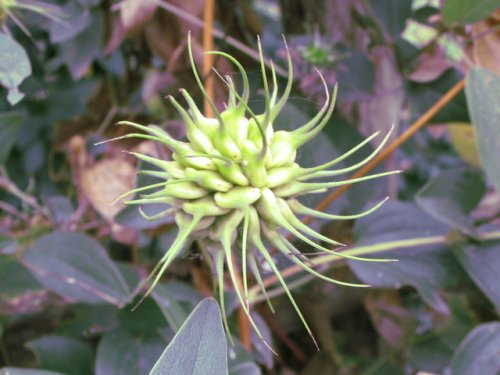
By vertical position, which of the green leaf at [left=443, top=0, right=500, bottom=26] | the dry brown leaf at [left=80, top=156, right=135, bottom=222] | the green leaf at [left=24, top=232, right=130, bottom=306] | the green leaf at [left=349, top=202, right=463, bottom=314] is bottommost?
the green leaf at [left=24, top=232, right=130, bottom=306]

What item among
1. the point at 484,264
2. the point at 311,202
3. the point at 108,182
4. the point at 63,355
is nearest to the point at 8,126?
the point at 108,182

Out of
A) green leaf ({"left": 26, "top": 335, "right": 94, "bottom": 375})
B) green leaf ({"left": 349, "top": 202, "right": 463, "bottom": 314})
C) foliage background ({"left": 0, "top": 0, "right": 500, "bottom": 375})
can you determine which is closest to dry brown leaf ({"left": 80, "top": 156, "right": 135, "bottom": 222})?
foliage background ({"left": 0, "top": 0, "right": 500, "bottom": 375})

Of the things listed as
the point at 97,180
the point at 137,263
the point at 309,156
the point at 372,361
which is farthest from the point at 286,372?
the point at 309,156

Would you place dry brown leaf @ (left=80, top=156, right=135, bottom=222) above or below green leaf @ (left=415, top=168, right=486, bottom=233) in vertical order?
below

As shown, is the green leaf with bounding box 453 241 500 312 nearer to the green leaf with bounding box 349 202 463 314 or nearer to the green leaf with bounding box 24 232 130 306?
the green leaf with bounding box 349 202 463 314

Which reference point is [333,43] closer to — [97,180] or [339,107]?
[339,107]
